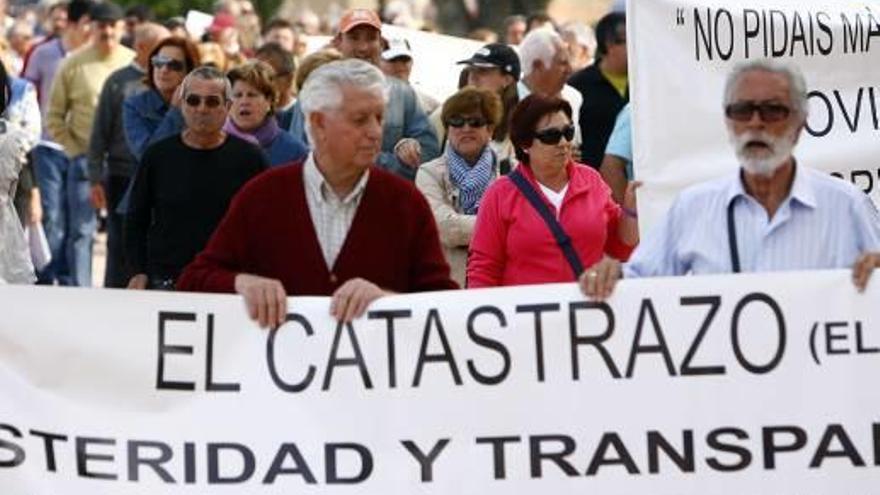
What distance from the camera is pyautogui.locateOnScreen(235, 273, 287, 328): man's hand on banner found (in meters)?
8.95

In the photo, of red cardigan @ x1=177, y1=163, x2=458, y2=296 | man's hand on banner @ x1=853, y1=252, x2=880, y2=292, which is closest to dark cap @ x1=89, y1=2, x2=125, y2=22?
red cardigan @ x1=177, y1=163, x2=458, y2=296

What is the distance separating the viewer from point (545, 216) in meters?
11.8

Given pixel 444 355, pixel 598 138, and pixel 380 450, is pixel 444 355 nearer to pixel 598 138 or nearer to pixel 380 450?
pixel 380 450

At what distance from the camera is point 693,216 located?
8883 mm

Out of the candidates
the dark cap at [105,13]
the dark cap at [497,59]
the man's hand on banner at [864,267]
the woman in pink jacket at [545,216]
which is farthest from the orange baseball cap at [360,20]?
the man's hand on banner at [864,267]

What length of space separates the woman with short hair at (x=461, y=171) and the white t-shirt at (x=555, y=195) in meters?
1.24

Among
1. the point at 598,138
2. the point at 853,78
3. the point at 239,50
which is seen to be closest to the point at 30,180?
the point at 598,138

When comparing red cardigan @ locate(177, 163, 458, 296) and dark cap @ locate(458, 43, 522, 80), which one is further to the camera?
dark cap @ locate(458, 43, 522, 80)

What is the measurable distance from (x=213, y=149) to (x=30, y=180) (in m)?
5.72

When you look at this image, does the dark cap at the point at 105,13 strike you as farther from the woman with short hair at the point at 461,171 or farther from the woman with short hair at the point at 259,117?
the woman with short hair at the point at 461,171

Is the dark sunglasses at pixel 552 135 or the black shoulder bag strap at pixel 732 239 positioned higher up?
the dark sunglasses at pixel 552 135

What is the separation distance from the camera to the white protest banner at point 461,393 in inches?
348

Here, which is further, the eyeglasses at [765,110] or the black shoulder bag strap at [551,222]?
the black shoulder bag strap at [551,222]

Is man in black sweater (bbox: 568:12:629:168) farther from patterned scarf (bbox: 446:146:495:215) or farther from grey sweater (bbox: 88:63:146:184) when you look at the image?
grey sweater (bbox: 88:63:146:184)
